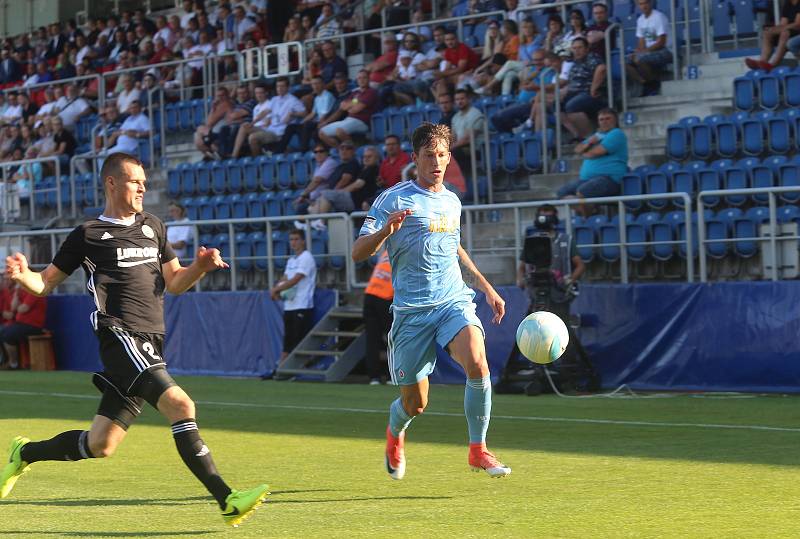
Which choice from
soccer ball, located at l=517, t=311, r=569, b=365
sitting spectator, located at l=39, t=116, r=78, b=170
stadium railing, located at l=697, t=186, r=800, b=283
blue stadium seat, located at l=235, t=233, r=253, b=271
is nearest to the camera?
soccer ball, located at l=517, t=311, r=569, b=365

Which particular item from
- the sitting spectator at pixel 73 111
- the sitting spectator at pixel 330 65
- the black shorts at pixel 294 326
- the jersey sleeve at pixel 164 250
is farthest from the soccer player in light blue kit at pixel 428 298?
the sitting spectator at pixel 73 111

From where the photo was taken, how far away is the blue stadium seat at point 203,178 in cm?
2755

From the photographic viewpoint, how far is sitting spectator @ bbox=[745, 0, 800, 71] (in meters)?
19.4

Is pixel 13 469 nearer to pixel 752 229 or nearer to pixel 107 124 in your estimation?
pixel 752 229

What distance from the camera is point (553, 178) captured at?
21.5m

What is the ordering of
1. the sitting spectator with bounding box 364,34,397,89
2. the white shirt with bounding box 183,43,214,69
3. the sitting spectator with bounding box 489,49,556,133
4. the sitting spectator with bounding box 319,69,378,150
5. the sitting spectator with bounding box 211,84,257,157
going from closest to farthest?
the sitting spectator with bounding box 489,49,556,133 < the sitting spectator with bounding box 319,69,378,150 < the sitting spectator with bounding box 364,34,397,89 < the sitting spectator with bounding box 211,84,257,157 < the white shirt with bounding box 183,43,214,69

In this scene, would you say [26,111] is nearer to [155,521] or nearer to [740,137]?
[740,137]

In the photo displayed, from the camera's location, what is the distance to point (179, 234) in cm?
2383

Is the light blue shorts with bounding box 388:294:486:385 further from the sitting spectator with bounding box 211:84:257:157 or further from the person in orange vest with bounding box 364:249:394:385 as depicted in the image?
the sitting spectator with bounding box 211:84:257:157

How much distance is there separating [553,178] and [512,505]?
13569 millimetres

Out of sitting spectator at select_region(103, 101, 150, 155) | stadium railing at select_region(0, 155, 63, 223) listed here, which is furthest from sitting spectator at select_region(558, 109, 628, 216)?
stadium railing at select_region(0, 155, 63, 223)

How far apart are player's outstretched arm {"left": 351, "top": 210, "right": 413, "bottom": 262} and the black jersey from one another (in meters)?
1.34

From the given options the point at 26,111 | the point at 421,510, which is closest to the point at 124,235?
the point at 421,510

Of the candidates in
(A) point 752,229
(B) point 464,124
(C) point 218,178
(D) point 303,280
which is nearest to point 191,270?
(A) point 752,229
